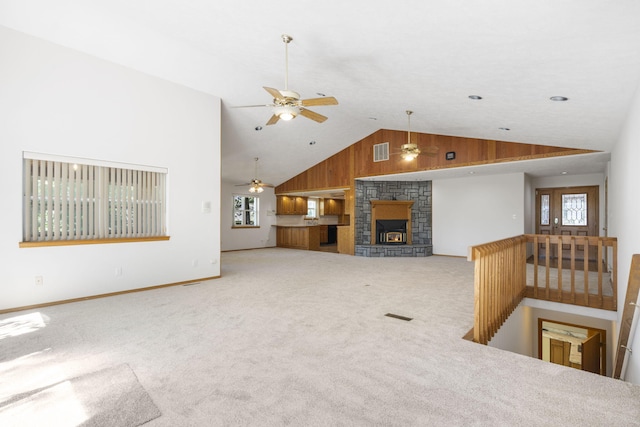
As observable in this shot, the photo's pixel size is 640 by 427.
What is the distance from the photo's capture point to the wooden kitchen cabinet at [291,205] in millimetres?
12750

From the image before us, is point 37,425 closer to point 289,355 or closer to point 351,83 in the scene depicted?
point 289,355

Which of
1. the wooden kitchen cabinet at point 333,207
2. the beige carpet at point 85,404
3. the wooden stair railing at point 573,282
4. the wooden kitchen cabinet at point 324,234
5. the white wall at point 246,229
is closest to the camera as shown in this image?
the beige carpet at point 85,404

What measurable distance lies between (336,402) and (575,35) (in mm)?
3061

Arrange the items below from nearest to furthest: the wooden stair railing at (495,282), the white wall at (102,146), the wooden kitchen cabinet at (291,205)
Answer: the wooden stair railing at (495,282)
the white wall at (102,146)
the wooden kitchen cabinet at (291,205)

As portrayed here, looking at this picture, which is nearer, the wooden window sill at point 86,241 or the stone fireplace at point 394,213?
the wooden window sill at point 86,241

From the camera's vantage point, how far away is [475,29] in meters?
2.60

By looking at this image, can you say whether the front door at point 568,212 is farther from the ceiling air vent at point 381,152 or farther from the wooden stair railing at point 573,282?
the ceiling air vent at point 381,152

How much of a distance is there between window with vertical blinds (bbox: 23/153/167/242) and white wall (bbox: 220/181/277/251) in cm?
529

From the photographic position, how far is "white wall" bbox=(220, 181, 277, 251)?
36.8 feet

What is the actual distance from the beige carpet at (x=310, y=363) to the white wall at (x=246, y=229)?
6.40 meters

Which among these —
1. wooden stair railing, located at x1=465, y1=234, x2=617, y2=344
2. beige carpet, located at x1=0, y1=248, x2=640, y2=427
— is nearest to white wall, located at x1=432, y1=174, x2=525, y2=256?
wooden stair railing, located at x1=465, y1=234, x2=617, y2=344

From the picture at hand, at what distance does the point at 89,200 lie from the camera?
16.1 feet

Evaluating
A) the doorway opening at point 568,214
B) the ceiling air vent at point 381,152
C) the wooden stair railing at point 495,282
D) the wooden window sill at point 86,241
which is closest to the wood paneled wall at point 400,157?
the ceiling air vent at point 381,152

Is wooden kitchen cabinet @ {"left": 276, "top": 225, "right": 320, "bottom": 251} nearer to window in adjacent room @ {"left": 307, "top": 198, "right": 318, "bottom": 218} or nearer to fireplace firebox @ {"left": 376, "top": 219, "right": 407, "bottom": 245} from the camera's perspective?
window in adjacent room @ {"left": 307, "top": 198, "right": 318, "bottom": 218}
